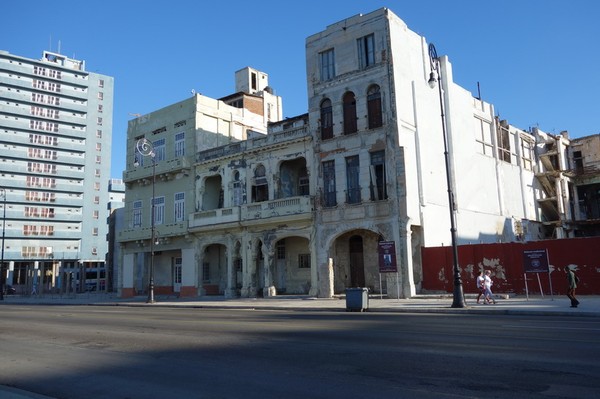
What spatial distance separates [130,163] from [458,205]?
29.2 meters

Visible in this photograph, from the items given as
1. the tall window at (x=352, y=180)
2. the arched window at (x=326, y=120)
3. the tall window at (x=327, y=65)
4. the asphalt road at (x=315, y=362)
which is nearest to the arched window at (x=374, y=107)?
the tall window at (x=352, y=180)

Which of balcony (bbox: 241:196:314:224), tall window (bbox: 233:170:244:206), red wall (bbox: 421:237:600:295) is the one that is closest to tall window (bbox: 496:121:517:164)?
red wall (bbox: 421:237:600:295)

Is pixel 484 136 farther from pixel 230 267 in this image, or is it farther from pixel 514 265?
pixel 230 267

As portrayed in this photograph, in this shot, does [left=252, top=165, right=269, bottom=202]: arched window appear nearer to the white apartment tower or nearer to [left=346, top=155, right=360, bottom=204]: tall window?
[left=346, top=155, right=360, bottom=204]: tall window

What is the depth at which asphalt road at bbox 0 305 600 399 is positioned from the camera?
6500 millimetres

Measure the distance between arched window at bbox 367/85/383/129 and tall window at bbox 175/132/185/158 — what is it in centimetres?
1731

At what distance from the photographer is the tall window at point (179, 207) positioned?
40.0 meters

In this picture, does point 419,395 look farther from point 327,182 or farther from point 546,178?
point 546,178

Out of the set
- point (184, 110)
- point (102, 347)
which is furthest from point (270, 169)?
point (102, 347)

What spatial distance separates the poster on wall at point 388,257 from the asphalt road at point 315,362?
12478 mm

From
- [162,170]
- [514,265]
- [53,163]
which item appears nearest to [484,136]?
[514,265]

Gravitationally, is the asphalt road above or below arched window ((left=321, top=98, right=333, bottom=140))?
below

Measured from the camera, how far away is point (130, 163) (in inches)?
1795

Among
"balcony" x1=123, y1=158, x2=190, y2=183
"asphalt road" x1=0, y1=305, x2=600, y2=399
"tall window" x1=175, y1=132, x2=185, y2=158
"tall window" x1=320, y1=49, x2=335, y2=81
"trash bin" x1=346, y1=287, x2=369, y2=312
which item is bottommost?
"asphalt road" x1=0, y1=305, x2=600, y2=399
